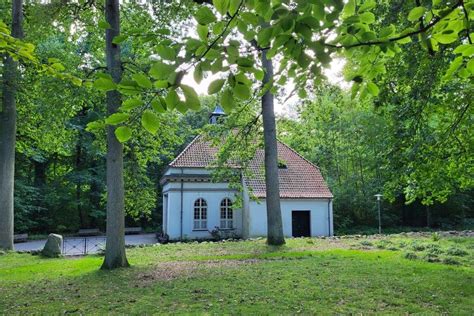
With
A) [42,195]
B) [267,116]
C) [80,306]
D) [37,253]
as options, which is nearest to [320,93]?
[267,116]

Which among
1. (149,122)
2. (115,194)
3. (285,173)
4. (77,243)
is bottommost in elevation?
(77,243)

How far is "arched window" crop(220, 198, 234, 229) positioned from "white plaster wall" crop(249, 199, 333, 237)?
7.48 ft

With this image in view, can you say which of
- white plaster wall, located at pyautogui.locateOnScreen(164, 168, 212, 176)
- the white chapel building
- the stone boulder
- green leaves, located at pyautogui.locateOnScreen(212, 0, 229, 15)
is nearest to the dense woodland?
green leaves, located at pyautogui.locateOnScreen(212, 0, 229, 15)

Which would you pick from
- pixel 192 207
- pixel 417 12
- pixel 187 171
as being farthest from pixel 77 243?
pixel 417 12

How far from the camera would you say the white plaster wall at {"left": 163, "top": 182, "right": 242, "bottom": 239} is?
25.1 metres

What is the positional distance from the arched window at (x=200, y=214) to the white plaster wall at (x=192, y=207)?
8.5 inches

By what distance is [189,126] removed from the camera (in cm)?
1545

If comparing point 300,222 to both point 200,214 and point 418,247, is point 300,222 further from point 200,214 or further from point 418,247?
point 418,247

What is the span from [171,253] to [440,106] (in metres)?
10.8

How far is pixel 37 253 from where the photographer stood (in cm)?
1549

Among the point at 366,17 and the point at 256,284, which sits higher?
the point at 366,17

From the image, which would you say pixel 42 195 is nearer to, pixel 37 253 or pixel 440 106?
pixel 37 253

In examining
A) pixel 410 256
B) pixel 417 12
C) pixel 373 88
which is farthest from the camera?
pixel 410 256

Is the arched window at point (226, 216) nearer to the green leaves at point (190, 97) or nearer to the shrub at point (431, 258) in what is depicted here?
the shrub at point (431, 258)
